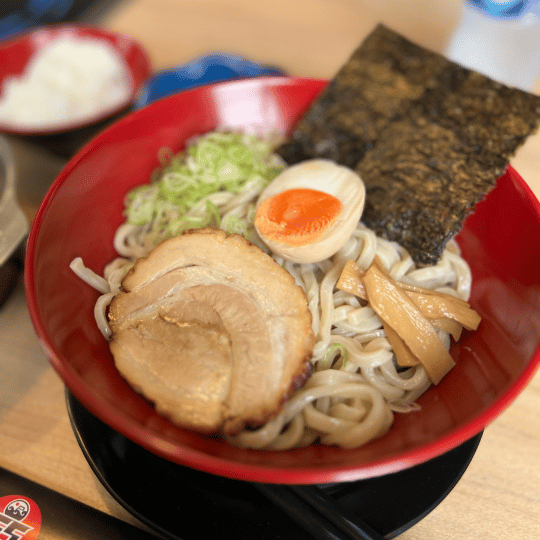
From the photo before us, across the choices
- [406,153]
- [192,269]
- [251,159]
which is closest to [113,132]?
[251,159]

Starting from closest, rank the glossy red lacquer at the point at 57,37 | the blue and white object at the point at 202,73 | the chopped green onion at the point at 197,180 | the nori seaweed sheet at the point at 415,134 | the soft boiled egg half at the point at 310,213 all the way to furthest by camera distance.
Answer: the soft boiled egg half at the point at 310,213 < the nori seaweed sheet at the point at 415,134 < the chopped green onion at the point at 197,180 < the blue and white object at the point at 202,73 < the glossy red lacquer at the point at 57,37

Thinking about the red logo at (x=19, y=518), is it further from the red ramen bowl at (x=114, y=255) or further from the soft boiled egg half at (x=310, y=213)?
the soft boiled egg half at (x=310, y=213)

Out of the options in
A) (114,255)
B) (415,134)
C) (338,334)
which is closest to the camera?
(338,334)

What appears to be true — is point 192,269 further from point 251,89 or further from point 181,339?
point 251,89

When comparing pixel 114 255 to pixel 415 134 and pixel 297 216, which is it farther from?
pixel 415 134

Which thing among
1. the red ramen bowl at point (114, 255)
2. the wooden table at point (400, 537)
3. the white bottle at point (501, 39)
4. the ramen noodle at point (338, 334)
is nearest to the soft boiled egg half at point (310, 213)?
the ramen noodle at point (338, 334)

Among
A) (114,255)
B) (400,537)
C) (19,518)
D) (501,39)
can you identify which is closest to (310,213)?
(114,255)
